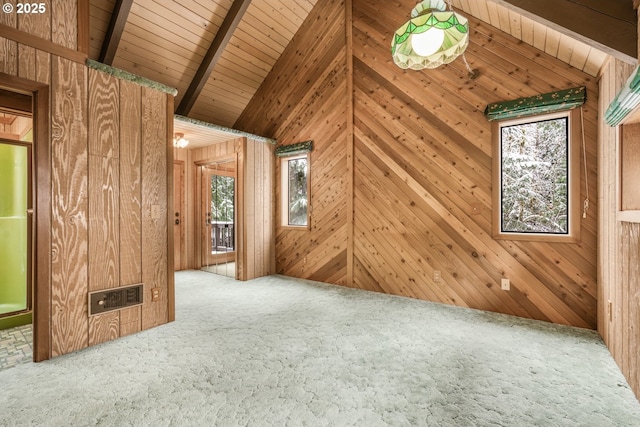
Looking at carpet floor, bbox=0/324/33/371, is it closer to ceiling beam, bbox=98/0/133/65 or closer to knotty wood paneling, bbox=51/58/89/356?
knotty wood paneling, bbox=51/58/89/356

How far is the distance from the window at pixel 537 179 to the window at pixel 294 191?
3043 millimetres

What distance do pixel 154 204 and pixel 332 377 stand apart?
240 cm

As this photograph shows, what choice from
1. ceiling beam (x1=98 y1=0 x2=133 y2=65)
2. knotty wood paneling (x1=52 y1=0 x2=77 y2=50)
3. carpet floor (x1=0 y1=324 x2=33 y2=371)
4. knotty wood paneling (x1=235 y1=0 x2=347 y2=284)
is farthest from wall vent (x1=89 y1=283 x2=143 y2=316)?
ceiling beam (x1=98 y1=0 x2=133 y2=65)

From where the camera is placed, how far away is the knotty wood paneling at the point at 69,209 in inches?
93.9

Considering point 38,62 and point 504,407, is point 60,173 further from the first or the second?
point 504,407

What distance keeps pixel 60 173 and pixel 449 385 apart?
340cm

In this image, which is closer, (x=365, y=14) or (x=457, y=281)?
(x=457, y=281)

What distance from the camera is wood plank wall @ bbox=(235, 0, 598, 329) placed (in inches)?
121

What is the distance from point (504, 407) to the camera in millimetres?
1773

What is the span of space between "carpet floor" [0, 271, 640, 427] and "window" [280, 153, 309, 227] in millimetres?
2367

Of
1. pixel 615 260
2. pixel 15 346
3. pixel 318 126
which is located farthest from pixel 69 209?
pixel 615 260

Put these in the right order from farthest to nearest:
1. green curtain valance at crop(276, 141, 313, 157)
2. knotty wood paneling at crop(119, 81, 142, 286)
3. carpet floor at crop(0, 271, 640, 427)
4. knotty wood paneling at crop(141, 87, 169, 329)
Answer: green curtain valance at crop(276, 141, 313, 157) → knotty wood paneling at crop(141, 87, 169, 329) → knotty wood paneling at crop(119, 81, 142, 286) → carpet floor at crop(0, 271, 640, 427)

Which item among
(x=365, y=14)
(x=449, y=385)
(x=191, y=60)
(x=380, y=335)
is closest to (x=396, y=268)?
(x=380, y=335)

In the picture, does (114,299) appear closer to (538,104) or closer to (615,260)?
(615,260)
